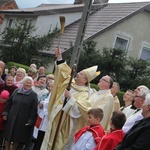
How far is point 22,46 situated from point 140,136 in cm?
1649

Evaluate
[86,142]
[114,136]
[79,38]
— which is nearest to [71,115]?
[86,142]

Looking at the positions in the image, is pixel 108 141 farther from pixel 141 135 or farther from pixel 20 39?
pixel 20 39

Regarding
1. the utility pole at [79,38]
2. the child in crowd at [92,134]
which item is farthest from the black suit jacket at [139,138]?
the utility pole at [79,38]

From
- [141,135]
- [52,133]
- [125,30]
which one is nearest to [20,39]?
[125,30]

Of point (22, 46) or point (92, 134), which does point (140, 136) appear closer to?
point (92, 134)

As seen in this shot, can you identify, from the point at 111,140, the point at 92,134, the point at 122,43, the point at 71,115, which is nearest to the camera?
the point at 111,140

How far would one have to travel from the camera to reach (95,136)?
611 cm

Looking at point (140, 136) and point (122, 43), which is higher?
point (122, 43)

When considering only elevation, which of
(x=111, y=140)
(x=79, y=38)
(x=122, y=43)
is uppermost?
(x=122, y=43)

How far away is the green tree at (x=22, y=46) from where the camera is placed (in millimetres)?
20609

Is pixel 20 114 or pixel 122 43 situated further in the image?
pixel 122 43

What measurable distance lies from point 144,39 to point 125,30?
1510mm

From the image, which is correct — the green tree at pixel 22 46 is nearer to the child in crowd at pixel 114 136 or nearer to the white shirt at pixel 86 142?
the white shirt at pixel 86 142

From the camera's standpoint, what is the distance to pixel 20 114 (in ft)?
27.2
